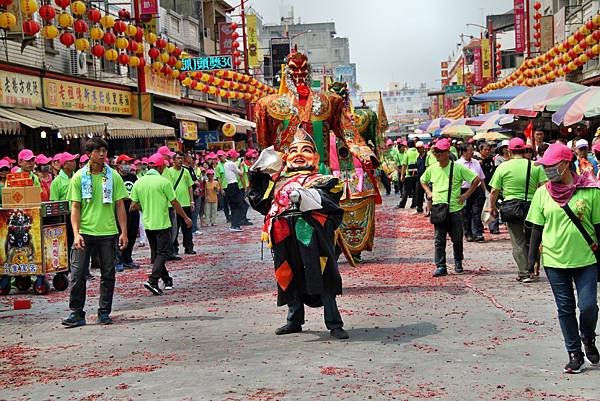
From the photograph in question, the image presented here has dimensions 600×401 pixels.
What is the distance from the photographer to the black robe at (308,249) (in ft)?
27.0

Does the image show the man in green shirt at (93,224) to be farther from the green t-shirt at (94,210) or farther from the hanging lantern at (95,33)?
the hanging lantern at (95,33)

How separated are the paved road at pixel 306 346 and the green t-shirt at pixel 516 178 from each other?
1.11 m

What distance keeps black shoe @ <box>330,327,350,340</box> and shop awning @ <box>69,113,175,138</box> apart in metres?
15.9

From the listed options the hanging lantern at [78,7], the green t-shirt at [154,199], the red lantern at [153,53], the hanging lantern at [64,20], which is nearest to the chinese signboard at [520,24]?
the red lantern at [153,53]

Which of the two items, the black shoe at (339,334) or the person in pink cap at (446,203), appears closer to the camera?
the black shoe at (339,334)

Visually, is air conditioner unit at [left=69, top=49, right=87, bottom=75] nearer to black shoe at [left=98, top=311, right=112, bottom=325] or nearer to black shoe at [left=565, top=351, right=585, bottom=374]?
black shoe at [left=98, top=311, right=112, bottom=325]

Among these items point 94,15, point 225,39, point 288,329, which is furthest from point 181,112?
point 288,329

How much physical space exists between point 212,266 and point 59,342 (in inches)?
229

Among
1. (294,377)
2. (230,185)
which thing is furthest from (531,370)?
(230,185)

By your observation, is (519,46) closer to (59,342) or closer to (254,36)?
(254,36)

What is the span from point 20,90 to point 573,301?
1654 cm

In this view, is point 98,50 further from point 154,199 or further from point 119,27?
point 154,199

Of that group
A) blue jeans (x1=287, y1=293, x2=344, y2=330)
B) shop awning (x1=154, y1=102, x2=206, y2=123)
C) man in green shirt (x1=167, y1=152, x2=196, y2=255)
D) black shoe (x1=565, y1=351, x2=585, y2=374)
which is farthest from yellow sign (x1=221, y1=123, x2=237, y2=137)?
black shoe (x1=565, y1=351, x2=585, y2=374)

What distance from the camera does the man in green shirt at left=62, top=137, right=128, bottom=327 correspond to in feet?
30.9
